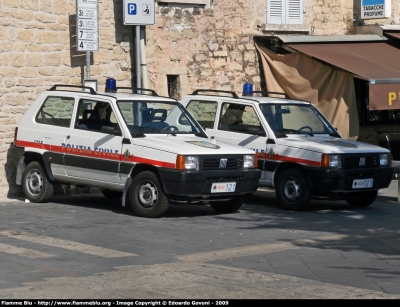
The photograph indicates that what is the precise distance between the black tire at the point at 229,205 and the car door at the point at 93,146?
5.23 feet

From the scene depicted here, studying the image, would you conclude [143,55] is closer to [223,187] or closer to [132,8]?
[132,8]

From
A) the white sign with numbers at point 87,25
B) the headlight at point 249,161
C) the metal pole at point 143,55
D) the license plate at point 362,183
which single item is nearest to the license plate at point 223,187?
the headlight at point 249,161

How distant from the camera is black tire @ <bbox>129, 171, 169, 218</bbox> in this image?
1251 cm

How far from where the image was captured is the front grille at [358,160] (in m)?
13.4

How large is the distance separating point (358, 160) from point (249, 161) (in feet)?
5.81

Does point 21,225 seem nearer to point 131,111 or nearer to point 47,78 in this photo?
point 131,111

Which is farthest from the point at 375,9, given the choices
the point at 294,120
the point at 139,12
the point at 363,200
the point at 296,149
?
the point at 296,149

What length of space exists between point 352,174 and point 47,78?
19.7 feet

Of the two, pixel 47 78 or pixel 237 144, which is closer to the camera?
pixel 237 144

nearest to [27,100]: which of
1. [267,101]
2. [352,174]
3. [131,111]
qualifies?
[131,111]

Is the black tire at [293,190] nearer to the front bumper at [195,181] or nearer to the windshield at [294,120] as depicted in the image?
the windshield at [294,120]

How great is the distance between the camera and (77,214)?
43.3 feet

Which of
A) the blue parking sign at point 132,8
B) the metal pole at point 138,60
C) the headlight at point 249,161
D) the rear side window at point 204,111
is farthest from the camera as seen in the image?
the metal pole at point 138,60

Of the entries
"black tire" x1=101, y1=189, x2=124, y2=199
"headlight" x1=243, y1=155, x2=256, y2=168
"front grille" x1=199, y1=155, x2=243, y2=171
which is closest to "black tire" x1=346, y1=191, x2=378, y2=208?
"headlight" x1=243, y1=155, x2=256, y2=168
